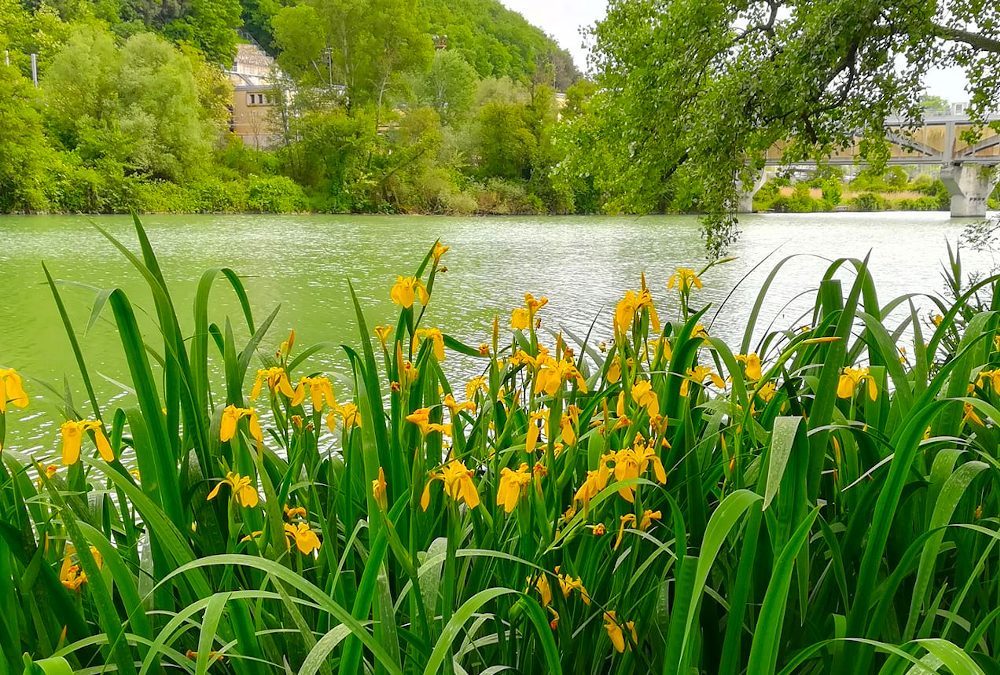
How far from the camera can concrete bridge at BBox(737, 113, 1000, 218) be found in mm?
3934

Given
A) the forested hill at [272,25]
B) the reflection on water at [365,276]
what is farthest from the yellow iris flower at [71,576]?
the forested hill at [272,25]

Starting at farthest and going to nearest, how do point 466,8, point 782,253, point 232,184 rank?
1. point 466,8
2. point 232,184
3. point 782,253

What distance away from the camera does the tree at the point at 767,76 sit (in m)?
3.20

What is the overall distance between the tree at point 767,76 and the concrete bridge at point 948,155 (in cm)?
21

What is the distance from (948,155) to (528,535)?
14.0 m

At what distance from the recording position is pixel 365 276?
703cm

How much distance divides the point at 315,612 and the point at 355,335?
3.72 metres

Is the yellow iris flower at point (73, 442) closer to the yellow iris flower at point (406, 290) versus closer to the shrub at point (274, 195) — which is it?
the yellow iris flower at point (406, 290)

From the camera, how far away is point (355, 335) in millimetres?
4312

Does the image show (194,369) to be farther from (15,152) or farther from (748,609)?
(15,152)

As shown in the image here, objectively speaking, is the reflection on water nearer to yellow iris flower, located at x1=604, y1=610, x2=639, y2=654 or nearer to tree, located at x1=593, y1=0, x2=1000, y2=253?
tree, located at x1=593, y1=0, x2=1000, y2=253

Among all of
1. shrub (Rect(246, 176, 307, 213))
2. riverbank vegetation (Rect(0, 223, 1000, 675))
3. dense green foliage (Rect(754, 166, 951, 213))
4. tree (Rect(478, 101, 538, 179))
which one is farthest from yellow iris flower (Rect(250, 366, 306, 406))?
tree (Rect(478, 101, 538, 179))

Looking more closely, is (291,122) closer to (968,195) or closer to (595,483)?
(968,195)

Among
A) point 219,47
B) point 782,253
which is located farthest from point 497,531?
point 219,47
